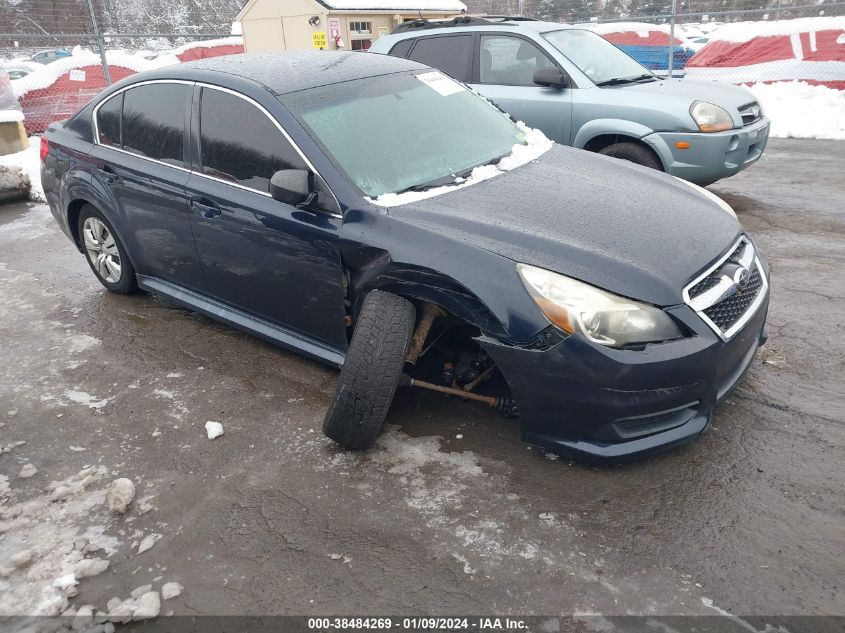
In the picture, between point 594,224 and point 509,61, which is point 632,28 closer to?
point 509,61

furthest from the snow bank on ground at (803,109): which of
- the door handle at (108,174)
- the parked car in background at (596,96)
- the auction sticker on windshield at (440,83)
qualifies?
the door handle at (108,174)

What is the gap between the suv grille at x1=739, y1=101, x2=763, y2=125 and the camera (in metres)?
6.21

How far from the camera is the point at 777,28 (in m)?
11.6

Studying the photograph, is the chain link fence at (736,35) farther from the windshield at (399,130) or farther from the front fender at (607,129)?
the windshield at (399,130)

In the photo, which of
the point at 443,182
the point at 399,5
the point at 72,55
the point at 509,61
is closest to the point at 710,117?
the point at 509,61

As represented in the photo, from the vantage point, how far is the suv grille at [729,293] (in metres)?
2.78

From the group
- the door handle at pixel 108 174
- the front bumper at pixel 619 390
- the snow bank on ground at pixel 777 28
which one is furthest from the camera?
the snow bank on ground at pixel 777 28

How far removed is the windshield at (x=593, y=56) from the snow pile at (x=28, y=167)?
20.9ft

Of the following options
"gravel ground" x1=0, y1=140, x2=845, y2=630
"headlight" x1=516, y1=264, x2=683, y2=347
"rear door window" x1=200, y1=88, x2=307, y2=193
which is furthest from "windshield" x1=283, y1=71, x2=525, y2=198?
"gravel ground" x1=0, y1=140, x2=845, y2=630

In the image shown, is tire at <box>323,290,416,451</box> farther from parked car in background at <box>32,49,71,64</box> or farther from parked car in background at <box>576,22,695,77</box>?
parked car in background at <box>32,49,71,64</box>

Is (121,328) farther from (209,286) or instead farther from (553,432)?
(553,432)

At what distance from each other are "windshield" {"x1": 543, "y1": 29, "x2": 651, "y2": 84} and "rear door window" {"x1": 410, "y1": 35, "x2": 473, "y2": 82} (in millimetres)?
850

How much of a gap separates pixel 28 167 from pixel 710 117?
866cm

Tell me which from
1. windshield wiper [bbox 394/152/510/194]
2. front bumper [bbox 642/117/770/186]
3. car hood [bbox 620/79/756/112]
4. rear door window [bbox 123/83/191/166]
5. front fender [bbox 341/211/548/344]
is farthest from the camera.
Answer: car hood [bbox 620/79/756/112]
